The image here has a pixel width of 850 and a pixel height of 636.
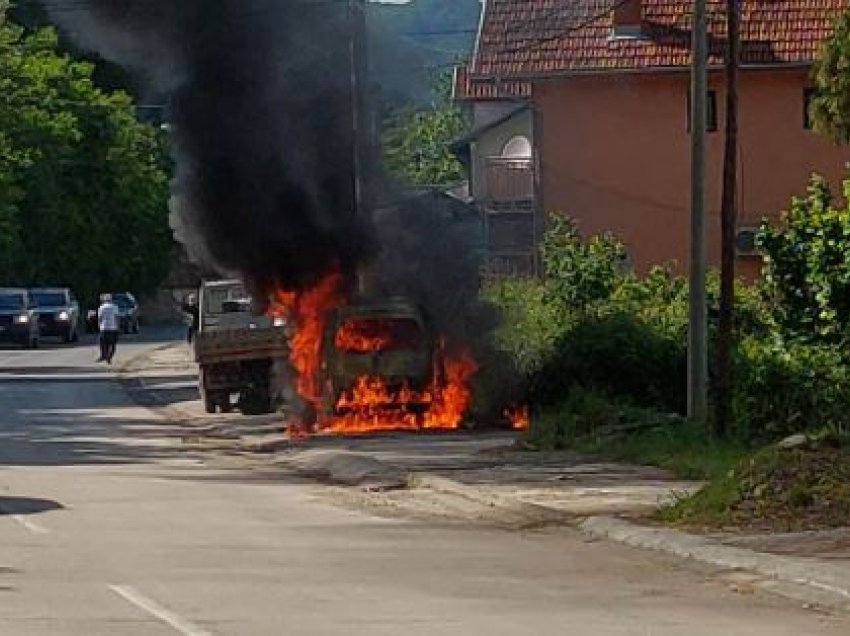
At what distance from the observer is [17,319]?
68875 mm

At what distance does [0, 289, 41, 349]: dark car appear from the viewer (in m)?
68.6

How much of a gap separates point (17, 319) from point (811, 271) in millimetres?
38965

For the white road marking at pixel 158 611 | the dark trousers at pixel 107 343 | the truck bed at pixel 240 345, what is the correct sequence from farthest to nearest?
the dark trousers at pixel 107 343 → the truck bed at pixel 240 345 → the white road marking at pixel 158 611

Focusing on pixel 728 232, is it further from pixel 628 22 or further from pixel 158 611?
pixel 628 22

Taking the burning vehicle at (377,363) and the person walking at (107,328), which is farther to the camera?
the person walking at (107,328)

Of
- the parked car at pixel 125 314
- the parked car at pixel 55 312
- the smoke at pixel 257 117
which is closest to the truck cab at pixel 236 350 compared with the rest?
the smoke at pixel 257 117

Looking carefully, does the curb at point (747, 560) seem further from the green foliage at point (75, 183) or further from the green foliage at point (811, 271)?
the green foliage at point (75, 183)

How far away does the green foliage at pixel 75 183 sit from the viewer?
3066 inches

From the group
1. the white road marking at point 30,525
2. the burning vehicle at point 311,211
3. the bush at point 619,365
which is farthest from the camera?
the burning vehicle at point 311,211

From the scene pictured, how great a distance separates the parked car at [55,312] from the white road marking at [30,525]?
53.0 meters

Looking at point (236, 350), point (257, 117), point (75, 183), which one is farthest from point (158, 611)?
point (75, 183)

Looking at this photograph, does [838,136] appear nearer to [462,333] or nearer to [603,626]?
[462,333]

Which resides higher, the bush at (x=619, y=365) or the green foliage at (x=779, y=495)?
the bush at (x=619, y=365)

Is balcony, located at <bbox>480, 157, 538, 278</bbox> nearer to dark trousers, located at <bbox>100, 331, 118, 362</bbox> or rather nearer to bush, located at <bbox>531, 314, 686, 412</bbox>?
dark trousers, located at <bbox>100, 331, 118, 362</bbox>
